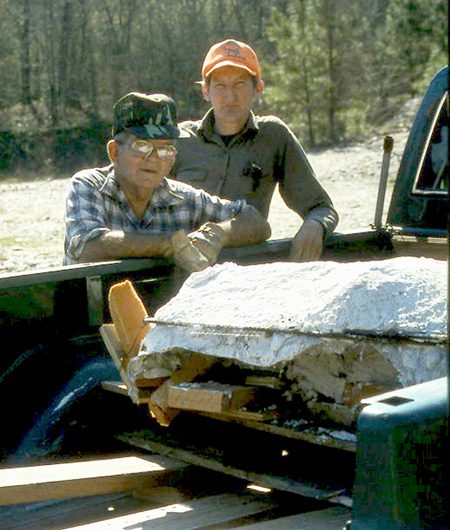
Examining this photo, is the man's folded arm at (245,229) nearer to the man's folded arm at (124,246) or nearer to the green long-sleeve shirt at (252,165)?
the man's folded arm at (124,246)

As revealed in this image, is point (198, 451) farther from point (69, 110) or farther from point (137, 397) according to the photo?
point (69, 110)

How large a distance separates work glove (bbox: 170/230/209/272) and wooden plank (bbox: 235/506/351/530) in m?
1.45

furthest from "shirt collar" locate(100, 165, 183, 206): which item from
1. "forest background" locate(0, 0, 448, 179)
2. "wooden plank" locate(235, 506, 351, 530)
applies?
"forest background" locate(0, 0, 448, 179)

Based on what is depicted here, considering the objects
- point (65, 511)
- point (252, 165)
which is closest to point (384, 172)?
point (252, 165)

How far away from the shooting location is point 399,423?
1732 mm

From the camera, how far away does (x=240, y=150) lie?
5.55m

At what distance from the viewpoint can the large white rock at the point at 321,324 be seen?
7.39 feet

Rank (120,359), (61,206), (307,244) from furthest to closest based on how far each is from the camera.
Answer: (61,206) → (307,244) → (120,359)

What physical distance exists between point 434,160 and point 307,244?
0.80 meters

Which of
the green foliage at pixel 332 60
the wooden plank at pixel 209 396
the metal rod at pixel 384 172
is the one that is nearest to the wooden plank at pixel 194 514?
the wooden plank at pixel 209 396

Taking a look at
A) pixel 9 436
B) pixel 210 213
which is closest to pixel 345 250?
pixel 210 213

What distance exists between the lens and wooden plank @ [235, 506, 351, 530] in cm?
222

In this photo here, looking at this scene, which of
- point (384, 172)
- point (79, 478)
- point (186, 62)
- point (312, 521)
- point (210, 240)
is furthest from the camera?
point (186, 62)

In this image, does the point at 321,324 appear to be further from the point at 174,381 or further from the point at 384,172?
the point at 384,172
